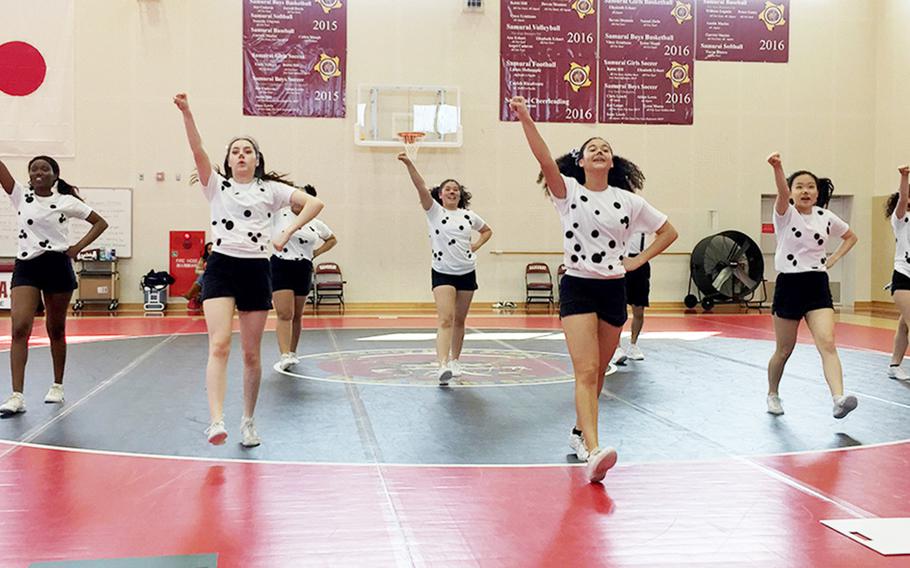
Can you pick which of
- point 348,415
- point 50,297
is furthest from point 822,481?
point 50,297

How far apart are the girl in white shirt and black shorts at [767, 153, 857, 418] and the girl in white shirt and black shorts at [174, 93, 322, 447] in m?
3.91

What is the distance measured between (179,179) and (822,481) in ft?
55.8

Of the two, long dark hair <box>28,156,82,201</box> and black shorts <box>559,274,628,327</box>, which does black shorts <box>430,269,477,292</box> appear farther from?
black shorts <box>559,274,628,327</box>

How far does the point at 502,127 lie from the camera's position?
20281 mm

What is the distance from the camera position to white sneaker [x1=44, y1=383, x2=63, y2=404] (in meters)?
7.41

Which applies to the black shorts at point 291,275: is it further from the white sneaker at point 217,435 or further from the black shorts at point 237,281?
the white sneaker at point 217,435

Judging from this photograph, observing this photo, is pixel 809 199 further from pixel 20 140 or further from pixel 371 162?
pixel 20 140

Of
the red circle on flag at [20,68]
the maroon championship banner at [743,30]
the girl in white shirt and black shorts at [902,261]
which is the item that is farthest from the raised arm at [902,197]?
the red circle on flag at [20,68]

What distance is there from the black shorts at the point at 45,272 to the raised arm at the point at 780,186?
5669mm

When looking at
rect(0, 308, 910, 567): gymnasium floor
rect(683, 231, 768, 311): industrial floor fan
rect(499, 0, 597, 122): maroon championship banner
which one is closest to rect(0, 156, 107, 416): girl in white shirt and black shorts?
rect(0, 308, 910, 567): gymnasium floor

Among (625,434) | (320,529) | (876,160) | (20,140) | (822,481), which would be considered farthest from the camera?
(876,160)

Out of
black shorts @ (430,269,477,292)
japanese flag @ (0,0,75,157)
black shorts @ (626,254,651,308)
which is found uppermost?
japanese flag @ (0,0,75,157)

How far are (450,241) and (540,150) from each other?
376cm

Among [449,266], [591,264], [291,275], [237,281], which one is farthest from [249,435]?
[291,275]
